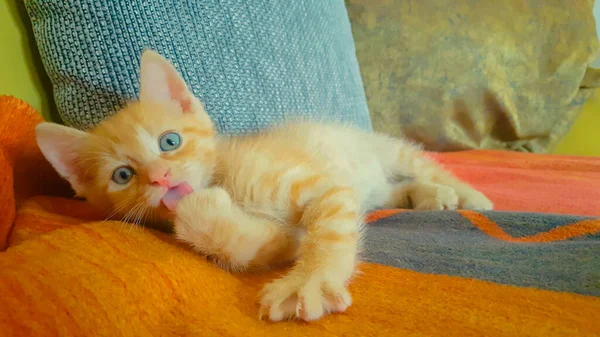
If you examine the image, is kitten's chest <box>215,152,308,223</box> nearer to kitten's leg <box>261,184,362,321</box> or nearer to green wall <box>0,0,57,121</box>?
kitten's leg <box>261,184,362,321</box>

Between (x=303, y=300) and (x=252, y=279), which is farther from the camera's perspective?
(x=252, y=279)

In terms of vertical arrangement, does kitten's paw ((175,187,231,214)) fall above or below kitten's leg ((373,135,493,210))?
above

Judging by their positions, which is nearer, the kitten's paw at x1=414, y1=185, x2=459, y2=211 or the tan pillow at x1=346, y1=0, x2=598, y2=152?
the kitten's paw at x1=414, y1=185, x2=459, y2=211

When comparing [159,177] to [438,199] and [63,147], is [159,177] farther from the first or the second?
[438,199]

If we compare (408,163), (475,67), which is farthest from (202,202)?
(475,67)

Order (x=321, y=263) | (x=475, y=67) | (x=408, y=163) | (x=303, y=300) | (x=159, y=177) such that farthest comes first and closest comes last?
1. (x=475, y=67)
2. (x=408, y=163)
3. (x=159, y=177)
4. (x=321, y=263)
5. (x=303, y=300)

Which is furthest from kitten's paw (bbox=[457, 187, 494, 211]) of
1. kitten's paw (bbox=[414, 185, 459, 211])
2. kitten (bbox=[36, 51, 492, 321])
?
kitten (bbox=[36, 51, 492, 321])

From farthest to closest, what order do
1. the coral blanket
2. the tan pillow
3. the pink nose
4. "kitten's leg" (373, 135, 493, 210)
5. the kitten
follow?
the tan pillow → "kitten's leg" (373, 135, 493, 210) → the pink nose → the kitten → the coral blanket
